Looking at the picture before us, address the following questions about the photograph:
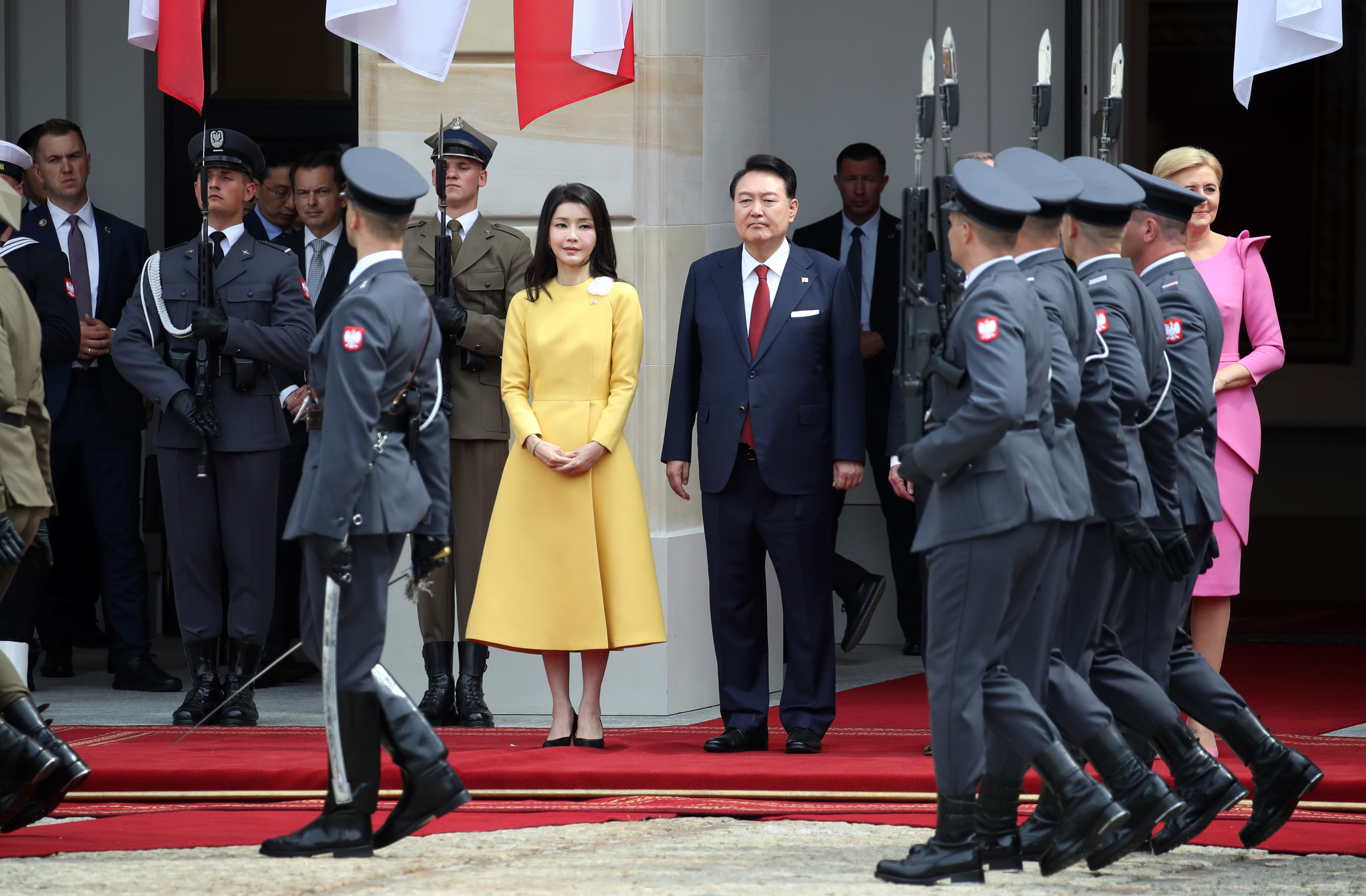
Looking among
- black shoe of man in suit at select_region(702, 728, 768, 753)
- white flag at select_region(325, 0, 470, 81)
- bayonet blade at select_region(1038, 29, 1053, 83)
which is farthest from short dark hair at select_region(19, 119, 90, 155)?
bayonet blade at select_region(1038, 29, 1053, 83)

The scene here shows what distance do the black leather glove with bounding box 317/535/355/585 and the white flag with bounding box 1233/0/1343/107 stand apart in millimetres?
3461

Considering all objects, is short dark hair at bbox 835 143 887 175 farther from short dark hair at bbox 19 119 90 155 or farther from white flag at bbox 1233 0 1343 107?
short dark hair at bbox 19 119 90 155

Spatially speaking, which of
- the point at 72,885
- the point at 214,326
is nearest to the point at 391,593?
the point at 214,326

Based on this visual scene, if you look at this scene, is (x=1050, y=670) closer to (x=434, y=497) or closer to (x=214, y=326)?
(x=434, y=497)

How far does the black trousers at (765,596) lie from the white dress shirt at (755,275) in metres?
0.48

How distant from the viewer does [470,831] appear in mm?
5191

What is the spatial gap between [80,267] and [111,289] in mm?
148

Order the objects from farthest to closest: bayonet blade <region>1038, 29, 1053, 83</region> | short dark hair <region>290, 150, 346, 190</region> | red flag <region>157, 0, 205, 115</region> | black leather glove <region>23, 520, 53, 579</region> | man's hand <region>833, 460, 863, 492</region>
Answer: short dark hair <region>290, 150, 346, 190</region> < red flag <region>157, 0, 205, 115</region> < man's hand <region>833, 460, 863, 492</region> < black leather glove <region>23, 520, 53, 579</region> < bayonet blade <region>1038, 29, 1053, 83</region>

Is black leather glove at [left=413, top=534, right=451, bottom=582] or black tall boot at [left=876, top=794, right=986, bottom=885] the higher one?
black leather glove at [left=413, top=534, right=451, bottom=582]

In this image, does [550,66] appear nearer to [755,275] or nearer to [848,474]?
[755,275]

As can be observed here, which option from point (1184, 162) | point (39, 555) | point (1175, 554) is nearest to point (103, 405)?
point (39, 555)

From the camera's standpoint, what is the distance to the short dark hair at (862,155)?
876 centimetres

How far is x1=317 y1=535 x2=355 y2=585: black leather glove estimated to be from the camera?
4.66 m

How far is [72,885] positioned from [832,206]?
576 cm
